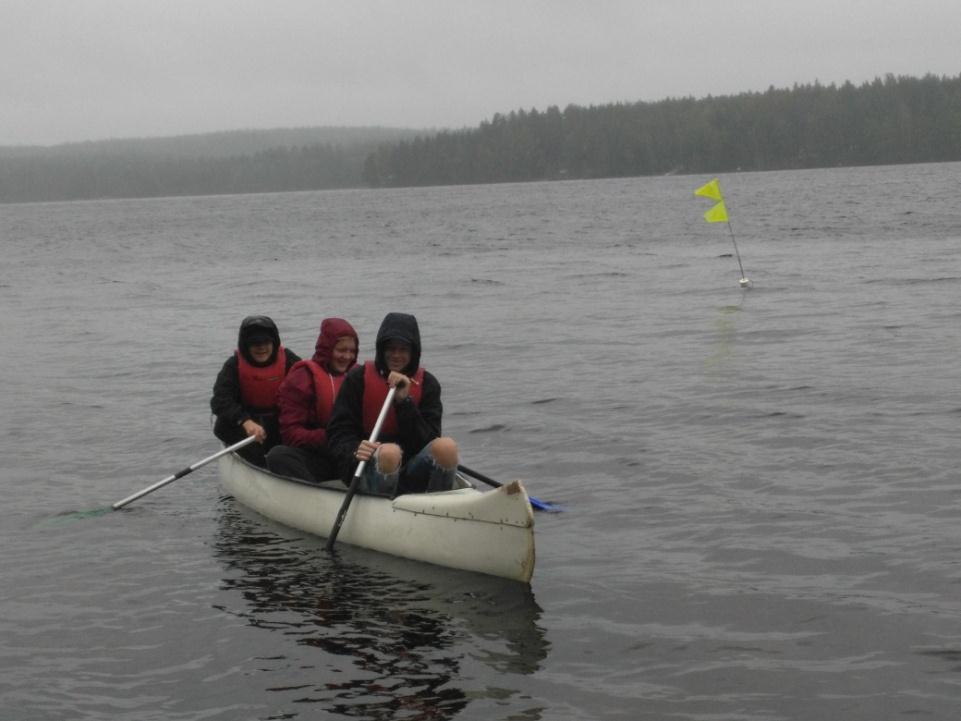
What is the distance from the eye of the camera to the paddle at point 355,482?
885 centimetres

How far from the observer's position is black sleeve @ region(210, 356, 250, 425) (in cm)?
1047

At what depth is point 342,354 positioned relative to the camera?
9781mm

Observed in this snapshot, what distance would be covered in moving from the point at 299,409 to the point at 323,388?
9.7 inches

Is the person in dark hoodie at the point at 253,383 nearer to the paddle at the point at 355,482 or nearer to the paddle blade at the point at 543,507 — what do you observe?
the paddle at the point at 355,482

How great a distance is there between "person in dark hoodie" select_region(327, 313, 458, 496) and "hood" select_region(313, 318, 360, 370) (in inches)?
21.0

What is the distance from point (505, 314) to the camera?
2497 centimetres

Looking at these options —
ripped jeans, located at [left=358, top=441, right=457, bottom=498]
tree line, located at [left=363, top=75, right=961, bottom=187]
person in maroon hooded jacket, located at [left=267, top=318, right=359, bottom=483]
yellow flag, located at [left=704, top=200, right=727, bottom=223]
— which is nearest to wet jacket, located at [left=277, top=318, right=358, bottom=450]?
person in maroon hooded jacket, located at [left=267, top=318, right=359, bottom=483]

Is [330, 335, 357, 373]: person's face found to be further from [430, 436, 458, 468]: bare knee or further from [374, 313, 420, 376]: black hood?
[430, 436, 458, 468]: bare knee

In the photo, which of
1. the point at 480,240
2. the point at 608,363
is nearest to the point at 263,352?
the point at 608,363

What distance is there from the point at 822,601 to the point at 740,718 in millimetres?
1772

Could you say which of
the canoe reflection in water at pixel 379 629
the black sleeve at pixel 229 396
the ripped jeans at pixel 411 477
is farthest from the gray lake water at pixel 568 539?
the black sleeve at pixel 229 396

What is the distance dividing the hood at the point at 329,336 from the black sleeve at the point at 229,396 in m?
1.00

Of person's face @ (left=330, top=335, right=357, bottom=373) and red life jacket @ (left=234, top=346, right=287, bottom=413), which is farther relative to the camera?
red life jacket @ (left=234, top=346, right=287, bottom=413)

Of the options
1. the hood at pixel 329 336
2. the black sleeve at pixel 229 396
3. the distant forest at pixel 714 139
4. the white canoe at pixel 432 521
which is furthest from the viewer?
the distant forest at pixel 714 139
